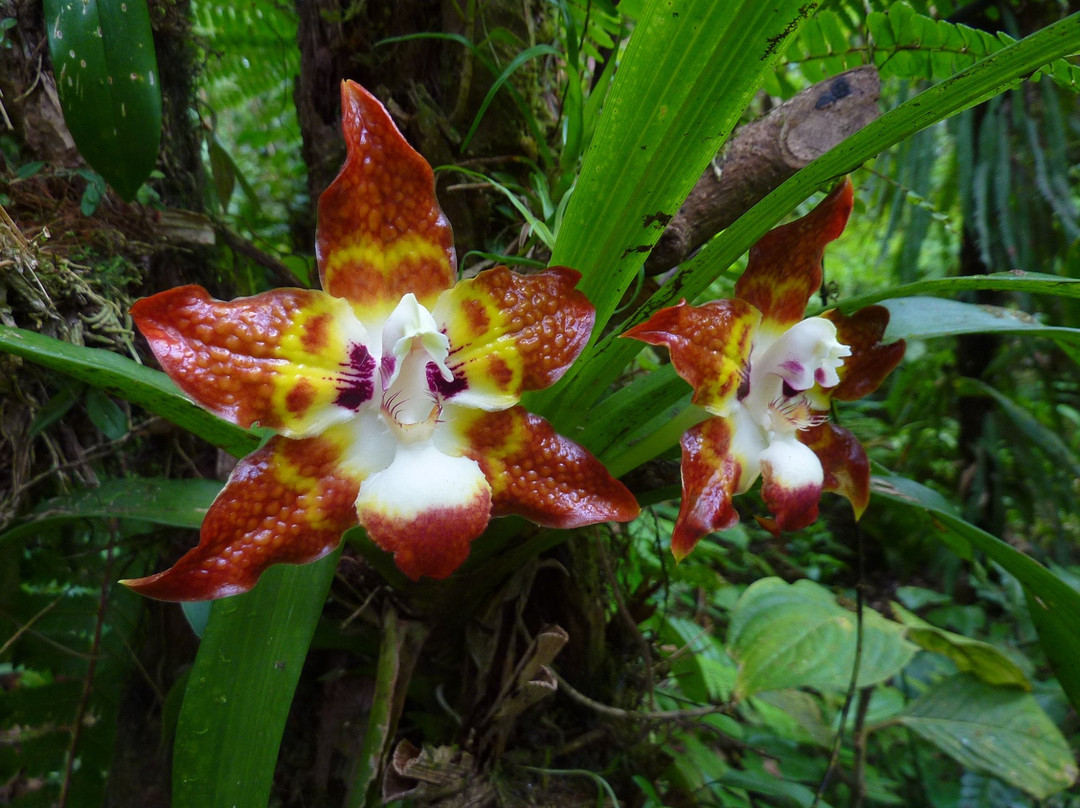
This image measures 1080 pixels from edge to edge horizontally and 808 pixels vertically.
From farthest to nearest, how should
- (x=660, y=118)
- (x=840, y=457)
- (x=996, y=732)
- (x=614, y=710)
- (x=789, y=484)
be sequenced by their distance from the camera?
(x=996, y=732), (x=614, y=710), (x=840, y=457), (x=789, y=484), (x=660, y=118)

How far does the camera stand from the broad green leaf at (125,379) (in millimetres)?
542

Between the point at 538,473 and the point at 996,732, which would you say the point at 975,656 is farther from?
the point at 538,473

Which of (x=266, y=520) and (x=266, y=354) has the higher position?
(x=266, y=354)

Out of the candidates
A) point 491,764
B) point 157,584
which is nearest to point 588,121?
point 157,584

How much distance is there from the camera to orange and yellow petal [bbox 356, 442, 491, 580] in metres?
0.53

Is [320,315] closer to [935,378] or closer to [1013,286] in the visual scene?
[1013,286]

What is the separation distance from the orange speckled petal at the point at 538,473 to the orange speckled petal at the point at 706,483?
1.9 inches

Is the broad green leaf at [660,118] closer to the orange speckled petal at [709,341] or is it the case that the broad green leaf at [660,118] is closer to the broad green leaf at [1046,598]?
the orange speckled petal at [709,341]

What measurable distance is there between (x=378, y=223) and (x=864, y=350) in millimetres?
604

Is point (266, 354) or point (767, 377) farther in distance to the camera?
point (767, 377)

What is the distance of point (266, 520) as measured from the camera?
53cm

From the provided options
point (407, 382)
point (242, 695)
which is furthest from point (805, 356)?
point (242, 695)

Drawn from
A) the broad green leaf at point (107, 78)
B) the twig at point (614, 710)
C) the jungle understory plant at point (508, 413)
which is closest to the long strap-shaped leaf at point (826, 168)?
the jungle understory plant at point (508, 413)

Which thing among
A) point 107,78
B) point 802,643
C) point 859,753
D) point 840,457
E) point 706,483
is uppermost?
point 107,78
